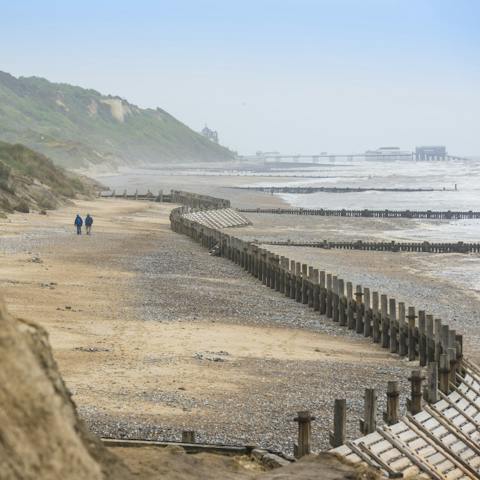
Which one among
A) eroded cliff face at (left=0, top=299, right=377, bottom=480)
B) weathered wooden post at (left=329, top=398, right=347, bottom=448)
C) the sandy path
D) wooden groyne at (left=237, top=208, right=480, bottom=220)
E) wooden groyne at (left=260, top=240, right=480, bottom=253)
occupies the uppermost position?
wooden groyne at (left=237, top=208, right=480, bottom=220)

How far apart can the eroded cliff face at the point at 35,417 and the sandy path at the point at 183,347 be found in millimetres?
6578

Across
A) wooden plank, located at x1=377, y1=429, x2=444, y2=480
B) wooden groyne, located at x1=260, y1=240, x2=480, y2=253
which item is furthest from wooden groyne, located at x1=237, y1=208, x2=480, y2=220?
wooden plank, located at x1=377, y1=429, x2=444, y2=480

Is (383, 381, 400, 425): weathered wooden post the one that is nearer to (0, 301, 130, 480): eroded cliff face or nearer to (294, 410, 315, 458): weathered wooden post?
(294, 410, 315, 458): weathered wooden post

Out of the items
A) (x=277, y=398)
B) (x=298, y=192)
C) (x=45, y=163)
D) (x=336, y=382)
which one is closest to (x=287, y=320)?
(x=336, y=382)

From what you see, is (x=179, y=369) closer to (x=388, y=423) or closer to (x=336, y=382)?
(x=336, y=382)

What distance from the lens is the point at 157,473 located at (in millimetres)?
9227

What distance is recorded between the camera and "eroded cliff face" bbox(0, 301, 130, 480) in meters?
6.79

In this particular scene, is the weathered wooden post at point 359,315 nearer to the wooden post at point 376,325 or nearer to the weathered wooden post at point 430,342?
the wooden post at point 376,325

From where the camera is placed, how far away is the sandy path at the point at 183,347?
15492mm

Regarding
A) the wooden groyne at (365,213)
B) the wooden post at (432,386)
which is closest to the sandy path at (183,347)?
the wooden post at (432,386)

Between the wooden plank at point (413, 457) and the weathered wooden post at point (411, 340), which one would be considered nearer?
the wooden plank at point (413, 457)

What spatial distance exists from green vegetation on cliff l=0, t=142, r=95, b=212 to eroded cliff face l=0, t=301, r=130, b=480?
4761cm

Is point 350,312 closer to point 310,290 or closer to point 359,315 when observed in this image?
point 359,315

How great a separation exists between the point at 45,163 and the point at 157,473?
232 ft
